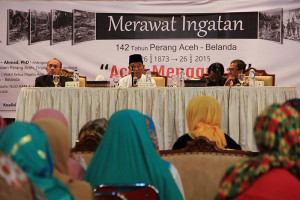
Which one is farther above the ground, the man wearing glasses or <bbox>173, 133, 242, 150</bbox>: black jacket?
the man wearing glasses

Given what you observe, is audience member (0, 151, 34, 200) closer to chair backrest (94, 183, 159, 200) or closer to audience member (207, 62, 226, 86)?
chair backrest (94, 183, 159, 200)

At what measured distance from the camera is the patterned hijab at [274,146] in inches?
56.9

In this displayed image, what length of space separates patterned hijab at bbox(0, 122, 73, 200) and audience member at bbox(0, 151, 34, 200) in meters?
0.06

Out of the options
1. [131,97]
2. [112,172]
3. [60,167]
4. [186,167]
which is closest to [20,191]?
[60,167]

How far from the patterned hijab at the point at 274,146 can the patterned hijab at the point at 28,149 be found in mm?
567

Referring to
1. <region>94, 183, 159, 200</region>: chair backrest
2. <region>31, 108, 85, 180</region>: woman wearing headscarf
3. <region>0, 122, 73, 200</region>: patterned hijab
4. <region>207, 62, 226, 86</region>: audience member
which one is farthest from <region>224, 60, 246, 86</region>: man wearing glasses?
<region>0, 122, 73, 200</region>: patterned hijab

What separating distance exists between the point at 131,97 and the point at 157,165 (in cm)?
284

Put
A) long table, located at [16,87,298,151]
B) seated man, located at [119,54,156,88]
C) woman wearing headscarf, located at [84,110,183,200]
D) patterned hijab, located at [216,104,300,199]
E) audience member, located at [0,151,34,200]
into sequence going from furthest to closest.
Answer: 1. seated man, located at [119,54,156,88]
2. long table, located at [16,87,298,151]
3. woman wearing headscarf, located at [84,110,183,200]
4. patterned hijab, located at [216,104,300,199]
5. audience member, located at [0,151,34,200]

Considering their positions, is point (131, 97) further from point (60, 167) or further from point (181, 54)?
point (60, 167)

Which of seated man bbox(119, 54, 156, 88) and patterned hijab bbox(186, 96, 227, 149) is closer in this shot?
patterned hijab bbox(186, 96, 227, 149)

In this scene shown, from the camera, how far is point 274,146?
1.46 meters

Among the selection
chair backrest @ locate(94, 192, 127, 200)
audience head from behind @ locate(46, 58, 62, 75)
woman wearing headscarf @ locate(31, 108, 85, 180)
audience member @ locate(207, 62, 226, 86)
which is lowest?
chair backrest @ locate(94, 192, 127, 200)

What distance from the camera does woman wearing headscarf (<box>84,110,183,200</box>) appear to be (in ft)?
6.73

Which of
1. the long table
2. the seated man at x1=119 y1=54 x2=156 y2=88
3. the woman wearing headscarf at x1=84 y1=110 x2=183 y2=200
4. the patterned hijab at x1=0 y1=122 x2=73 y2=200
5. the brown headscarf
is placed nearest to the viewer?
the patterned hijab at x1=0 y1=122 x2=73 y2=200
